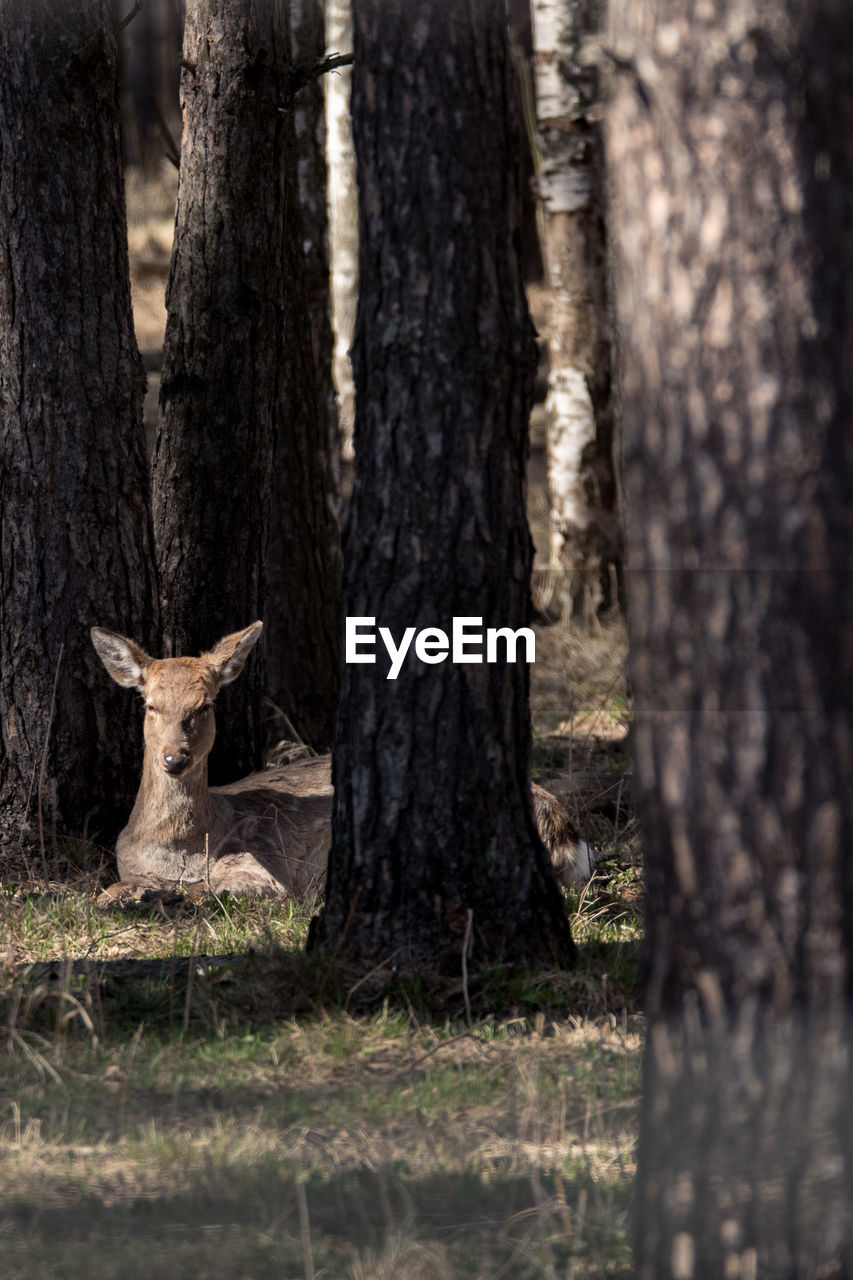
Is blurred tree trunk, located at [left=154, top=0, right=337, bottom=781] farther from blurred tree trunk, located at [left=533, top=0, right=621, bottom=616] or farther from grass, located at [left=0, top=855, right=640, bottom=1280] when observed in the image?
blurred tree trunk, located at [left=533, top=0, right=621, bottom=616]

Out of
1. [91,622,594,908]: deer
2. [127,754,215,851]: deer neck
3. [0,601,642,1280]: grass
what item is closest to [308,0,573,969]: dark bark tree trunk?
[0,601,642,1280]: grass

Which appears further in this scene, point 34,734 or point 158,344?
point 158,344

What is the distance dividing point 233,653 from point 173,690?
410 millimetres

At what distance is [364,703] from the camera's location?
5.32m

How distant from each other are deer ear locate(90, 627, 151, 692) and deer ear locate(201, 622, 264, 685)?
16.6 inches

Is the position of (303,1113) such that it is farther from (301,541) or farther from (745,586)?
(301,541)

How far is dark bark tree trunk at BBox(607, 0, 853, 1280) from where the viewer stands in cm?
328

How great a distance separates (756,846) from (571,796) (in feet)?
17.8

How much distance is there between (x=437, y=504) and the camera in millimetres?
5164

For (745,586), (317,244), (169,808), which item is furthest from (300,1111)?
(317,244)

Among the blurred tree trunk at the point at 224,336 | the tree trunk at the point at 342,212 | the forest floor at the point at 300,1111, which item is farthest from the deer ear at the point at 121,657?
the tree trunk at the point at 342,212

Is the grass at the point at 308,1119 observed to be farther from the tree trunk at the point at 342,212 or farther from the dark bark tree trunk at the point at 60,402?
the tree trunk at the point at 342,212

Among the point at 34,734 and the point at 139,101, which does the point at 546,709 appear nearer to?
the point at 34,734

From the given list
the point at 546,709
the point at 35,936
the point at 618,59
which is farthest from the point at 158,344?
the point at 618,59
